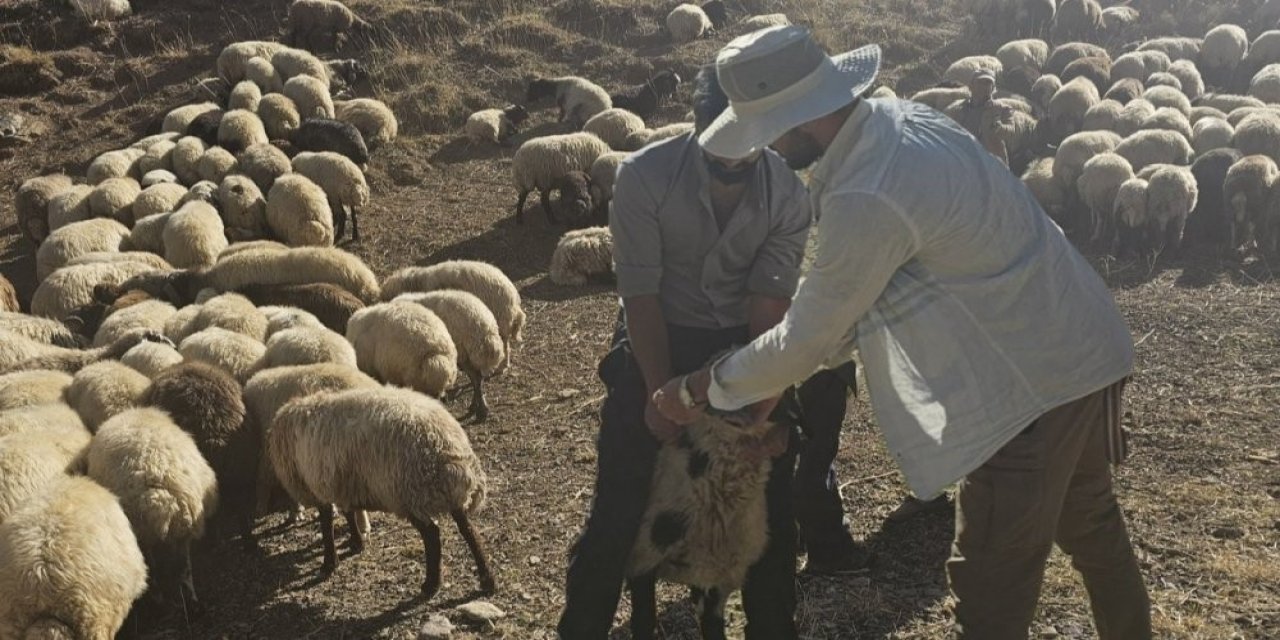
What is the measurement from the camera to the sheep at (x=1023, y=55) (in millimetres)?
15844

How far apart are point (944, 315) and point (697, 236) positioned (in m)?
0.90

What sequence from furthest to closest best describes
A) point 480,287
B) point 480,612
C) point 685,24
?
point 685,24 < point 480,287 < point 480,612

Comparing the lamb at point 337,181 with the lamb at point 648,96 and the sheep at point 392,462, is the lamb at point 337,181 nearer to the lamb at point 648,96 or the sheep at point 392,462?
the lamb at point 648,96

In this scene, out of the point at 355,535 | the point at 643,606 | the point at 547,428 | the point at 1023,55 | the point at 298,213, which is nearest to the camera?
the point at 643,606

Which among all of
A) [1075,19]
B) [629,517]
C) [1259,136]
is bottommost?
[1075,19]

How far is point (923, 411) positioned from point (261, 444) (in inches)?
155

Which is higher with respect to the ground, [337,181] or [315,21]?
[315,21]


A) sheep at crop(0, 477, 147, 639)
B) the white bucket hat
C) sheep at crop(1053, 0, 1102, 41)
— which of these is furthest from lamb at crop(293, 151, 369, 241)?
sheep at crop(1053, 0, 1102, 41)

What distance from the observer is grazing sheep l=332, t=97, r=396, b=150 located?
1331cm

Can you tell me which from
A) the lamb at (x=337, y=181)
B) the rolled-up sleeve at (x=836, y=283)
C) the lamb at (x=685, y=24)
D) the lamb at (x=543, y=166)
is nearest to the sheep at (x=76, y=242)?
the lamb at (x=337, y=181)

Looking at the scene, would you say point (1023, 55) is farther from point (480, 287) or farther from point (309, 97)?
point (480, 287)

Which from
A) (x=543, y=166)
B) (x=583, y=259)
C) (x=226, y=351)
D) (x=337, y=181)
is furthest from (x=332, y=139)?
(x=226, y=351)

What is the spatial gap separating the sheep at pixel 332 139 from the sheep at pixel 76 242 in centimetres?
252

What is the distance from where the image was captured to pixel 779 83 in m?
2.72
